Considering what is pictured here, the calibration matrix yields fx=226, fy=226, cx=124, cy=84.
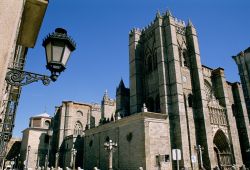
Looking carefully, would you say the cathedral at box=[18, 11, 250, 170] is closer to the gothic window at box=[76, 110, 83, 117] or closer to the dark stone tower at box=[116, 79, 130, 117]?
the dark stone tower at box=[116, 79, 130, 117]

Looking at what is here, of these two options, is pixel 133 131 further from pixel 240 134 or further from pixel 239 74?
pixel 239 74

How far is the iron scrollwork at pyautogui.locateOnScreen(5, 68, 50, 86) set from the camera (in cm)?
282

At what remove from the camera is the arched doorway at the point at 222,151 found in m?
26.2

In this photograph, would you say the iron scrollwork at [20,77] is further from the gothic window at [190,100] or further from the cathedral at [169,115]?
the gothic window at [190,100]

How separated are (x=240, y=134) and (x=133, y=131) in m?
16.4

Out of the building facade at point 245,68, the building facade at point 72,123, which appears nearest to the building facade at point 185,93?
the building facade at point 245,68

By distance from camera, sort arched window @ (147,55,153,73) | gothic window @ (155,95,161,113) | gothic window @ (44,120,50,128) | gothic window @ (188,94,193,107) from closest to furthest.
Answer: gothic window @ (188,94,193,107) < gothic window @ (155,95,161,113) < arched window @ (147,55,153,73) < gothic window @ (44,120,50,128)

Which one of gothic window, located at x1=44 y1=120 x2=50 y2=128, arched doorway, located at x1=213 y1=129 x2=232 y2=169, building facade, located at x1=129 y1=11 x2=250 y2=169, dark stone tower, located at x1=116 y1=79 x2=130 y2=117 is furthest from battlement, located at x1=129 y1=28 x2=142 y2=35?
gothic window, located at x1=44 y1=120 x2=50 y2=128

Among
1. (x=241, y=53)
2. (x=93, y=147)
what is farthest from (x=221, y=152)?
(x=241, y=53)

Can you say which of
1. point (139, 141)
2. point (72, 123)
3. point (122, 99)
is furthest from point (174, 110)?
point (72, 123)

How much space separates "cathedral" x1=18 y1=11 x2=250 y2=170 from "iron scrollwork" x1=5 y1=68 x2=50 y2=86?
1913 cm

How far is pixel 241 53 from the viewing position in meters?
39.6

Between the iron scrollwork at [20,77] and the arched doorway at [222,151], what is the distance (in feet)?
89.0

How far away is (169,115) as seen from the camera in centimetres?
2500
